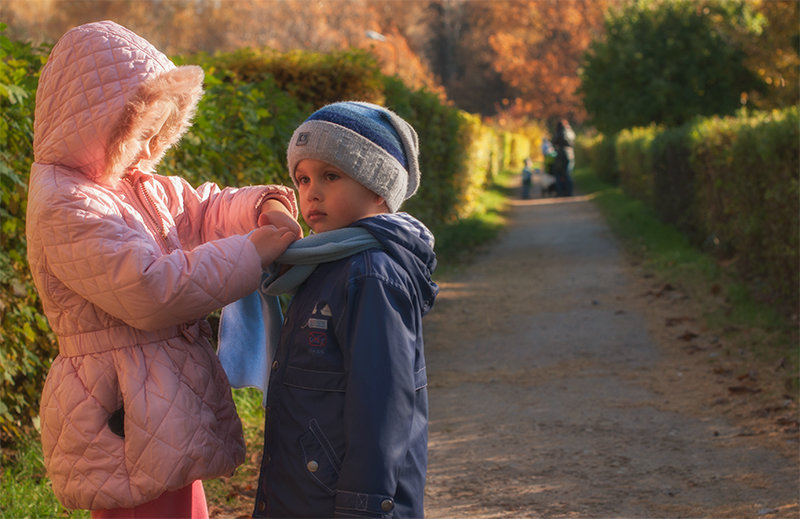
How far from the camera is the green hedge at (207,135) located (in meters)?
3.82

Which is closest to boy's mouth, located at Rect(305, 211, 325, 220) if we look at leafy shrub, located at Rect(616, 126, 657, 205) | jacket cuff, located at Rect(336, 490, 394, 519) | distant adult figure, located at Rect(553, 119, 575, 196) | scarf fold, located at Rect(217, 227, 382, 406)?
scarf fold, located at Rect(217, 227, 382, 406)

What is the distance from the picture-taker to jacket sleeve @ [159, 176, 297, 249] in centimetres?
241

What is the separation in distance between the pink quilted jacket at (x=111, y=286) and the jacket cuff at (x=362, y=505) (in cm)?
43

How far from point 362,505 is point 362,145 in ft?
2.90

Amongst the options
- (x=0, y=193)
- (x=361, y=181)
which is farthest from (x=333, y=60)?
(x=361, y=181)

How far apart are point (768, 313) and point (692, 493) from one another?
12.6 feet

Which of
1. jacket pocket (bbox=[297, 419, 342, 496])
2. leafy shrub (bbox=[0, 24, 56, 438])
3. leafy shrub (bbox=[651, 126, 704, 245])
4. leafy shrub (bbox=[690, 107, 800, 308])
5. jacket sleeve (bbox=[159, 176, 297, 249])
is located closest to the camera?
jacket pocket (bbox=[297, 419, 342, 496])

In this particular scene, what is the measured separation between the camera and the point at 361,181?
2.26 m

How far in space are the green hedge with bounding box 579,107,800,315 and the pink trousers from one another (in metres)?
5.82

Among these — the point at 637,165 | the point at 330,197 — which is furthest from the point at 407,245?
the point at 637,165

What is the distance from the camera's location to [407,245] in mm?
2221

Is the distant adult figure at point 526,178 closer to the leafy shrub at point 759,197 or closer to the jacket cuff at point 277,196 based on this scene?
the leafy shrub at point 759,197

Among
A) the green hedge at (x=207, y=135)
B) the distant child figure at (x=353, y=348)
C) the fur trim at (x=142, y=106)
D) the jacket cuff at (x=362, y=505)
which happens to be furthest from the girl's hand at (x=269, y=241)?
the green hedge at (x=207, y=135)

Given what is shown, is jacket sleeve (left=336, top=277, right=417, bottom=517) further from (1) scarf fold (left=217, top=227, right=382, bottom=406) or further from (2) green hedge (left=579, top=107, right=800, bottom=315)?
(2) green hedge (left=579, top=107, right=800, bottom=315)
